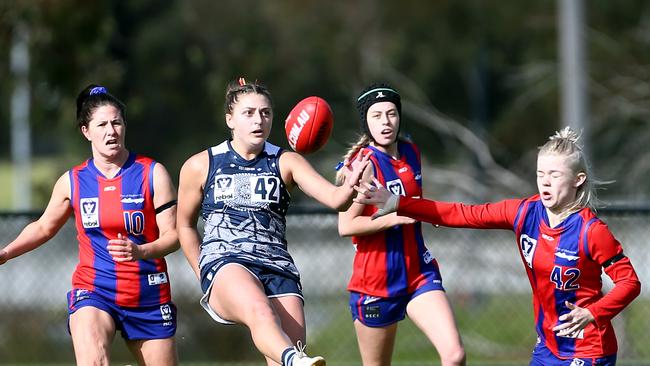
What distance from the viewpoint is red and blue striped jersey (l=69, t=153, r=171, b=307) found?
614 cm

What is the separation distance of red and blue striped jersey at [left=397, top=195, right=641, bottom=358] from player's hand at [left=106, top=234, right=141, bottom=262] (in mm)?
1379

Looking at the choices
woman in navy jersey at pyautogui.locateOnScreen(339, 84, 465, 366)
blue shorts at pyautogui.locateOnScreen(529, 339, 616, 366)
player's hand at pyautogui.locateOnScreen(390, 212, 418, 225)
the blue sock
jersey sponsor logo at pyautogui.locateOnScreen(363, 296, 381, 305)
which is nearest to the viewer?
the blue sock

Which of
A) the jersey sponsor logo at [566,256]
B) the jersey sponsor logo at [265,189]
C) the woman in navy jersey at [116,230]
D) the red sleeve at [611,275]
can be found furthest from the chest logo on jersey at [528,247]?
the woman in navy jersey at [116,230]

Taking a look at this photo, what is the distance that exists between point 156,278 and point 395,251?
1.41 m

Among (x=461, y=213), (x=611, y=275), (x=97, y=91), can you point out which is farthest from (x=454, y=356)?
(x=97, y=91)

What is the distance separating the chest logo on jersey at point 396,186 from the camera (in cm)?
657

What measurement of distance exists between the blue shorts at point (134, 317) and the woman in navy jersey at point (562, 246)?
1.42 meters

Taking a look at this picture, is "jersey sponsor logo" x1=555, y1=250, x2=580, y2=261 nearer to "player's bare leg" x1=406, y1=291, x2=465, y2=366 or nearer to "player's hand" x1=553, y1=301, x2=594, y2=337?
"player's hand" x1=553, y1=301, x2=594, y2=337

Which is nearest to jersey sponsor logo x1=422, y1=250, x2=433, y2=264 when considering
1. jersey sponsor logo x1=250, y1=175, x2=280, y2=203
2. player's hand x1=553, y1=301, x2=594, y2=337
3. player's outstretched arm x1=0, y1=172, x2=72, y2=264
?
Result: jersey sponsor logo x1=250, y1=175, x2=280, y2=203

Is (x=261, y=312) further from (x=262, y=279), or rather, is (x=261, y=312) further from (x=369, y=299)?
(x=369, y=299)

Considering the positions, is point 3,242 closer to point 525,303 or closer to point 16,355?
point 16,355

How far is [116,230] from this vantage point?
6.15 metres

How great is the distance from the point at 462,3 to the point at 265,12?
15.6 ft

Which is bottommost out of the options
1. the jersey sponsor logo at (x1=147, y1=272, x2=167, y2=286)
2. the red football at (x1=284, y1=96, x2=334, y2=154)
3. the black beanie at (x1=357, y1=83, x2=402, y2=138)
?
the jersey sponsor logo at (x1=147, y1=272, x2=167, y2=286)
